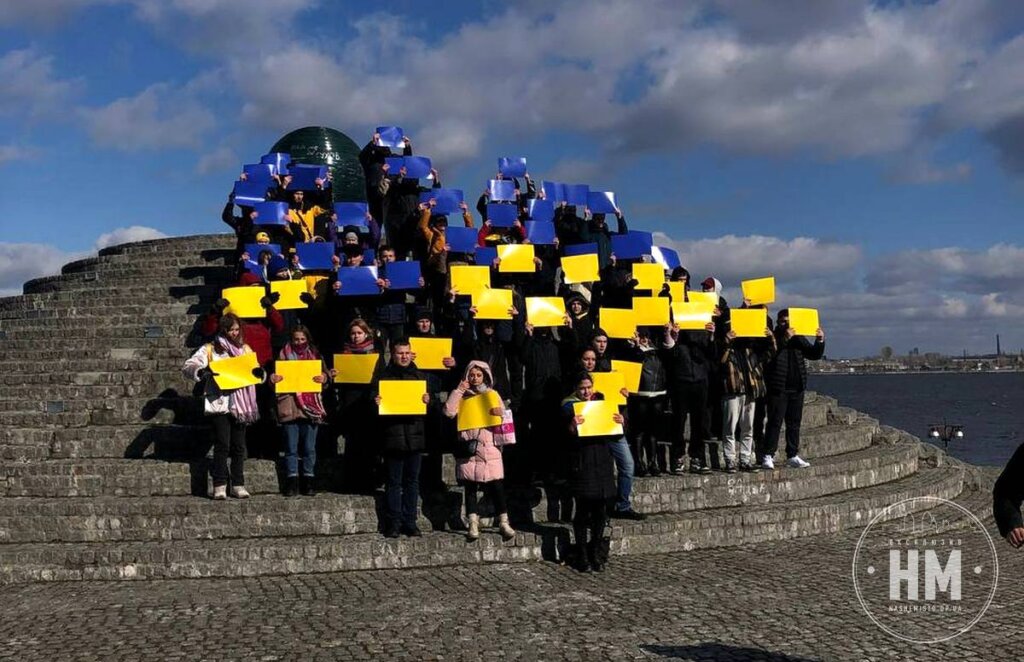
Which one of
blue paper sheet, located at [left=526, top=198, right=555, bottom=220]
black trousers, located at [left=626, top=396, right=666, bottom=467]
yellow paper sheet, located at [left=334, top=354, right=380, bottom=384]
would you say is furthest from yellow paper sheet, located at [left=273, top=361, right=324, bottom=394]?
blue paper sheet, located at [left=526, top=198, right=555, bottom=220]

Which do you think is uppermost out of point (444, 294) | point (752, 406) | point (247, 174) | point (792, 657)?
point (247, 174)

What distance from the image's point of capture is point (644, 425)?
445 inches

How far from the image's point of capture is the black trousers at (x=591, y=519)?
30.1ft

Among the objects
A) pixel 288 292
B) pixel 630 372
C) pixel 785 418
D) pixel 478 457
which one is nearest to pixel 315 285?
pixel 288 292

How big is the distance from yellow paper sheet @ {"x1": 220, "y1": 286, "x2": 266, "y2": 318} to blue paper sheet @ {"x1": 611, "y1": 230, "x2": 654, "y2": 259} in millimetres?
5596

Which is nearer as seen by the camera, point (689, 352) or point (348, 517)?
point (348, 517)

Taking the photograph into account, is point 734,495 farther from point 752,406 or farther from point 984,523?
point 984,523

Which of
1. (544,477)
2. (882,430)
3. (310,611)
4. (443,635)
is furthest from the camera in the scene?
(882,430)

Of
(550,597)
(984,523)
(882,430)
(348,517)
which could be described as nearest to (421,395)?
(348,517)

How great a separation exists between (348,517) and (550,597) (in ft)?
9.08

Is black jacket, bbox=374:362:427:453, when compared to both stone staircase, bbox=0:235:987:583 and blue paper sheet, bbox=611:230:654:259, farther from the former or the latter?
blue paper sheet, bbox=611:230:654:259

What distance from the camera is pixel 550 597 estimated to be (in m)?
8.23

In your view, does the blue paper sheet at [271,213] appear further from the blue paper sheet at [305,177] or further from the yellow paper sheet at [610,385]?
the yellow paper sheet at [610,385]

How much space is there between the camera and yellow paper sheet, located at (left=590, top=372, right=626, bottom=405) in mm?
9906
